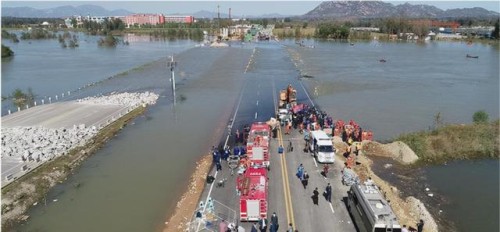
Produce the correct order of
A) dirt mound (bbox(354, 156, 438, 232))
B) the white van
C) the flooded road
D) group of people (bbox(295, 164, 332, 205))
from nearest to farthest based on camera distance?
dirt mound (bbox(354, 156, 438, 232)), group of people (bbox(295, 164, 332, 205)), the flooded road, the white van

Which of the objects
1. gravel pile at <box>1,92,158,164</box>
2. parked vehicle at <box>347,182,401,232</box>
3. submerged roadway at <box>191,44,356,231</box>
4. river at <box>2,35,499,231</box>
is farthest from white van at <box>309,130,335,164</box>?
gravel pile at <box>1,92,158,164</box>

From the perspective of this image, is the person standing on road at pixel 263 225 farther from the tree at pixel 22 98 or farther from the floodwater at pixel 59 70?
the tree at pixel 22 98

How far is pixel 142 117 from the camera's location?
44562mm

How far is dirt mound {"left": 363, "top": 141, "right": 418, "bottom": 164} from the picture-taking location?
105 ft

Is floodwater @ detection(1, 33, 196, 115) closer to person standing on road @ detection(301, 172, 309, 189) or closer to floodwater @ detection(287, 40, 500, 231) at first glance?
floodwater @ detection(287, 40, 500, 231)

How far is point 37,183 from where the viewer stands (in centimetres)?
2667

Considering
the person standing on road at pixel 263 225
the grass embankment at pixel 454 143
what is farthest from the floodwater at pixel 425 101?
the person standing on road at pixel 263 225

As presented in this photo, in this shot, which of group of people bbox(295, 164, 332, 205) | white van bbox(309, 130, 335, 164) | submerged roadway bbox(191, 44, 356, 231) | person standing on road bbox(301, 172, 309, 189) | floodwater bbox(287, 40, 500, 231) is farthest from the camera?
white van bbox(309, 130, 335, 164)

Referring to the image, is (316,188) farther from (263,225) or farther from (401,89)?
(401,89)

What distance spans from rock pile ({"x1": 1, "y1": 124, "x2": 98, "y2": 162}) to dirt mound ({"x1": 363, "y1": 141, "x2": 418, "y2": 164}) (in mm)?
23117

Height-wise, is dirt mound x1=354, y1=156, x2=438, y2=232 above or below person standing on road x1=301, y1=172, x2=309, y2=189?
below

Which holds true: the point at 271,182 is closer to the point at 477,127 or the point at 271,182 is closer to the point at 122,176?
the point at 122,176

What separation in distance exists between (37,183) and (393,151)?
25.2 m

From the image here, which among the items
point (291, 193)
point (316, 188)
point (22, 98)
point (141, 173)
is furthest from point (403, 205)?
point (22, 98)
